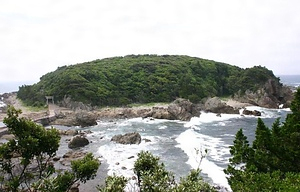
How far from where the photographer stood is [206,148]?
4875cm

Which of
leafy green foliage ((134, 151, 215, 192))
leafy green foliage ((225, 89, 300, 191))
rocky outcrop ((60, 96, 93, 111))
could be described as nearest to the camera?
leafy green foliage ((134, 151, 215, 192))

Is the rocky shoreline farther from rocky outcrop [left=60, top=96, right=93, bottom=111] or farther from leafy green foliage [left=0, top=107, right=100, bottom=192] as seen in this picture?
leafy green foliage [left=0, top=107, right=100, bottom=192]

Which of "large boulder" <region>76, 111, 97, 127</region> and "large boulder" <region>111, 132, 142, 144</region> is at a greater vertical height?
"large boulder" <region>76, 111, 97, 127</region>

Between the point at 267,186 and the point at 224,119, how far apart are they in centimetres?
6500

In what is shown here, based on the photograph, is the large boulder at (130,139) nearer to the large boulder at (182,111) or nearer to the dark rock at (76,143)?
the dark rock at (76,143)

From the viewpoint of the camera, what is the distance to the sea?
39156 mm

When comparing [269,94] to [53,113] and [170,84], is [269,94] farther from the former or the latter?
[53,113]

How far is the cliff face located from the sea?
388 inches

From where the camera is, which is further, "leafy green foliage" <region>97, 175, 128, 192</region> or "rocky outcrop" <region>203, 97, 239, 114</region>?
"rocky outcrop" <region>203, 97, 239, 114</region>

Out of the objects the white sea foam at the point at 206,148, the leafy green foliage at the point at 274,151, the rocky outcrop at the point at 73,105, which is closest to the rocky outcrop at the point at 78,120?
the rocky outcrop at the point at 73,105

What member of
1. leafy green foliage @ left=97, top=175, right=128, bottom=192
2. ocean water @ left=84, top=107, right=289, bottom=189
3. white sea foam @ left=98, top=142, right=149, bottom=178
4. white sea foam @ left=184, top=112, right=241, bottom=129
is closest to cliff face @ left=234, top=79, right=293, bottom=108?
ocean water @ left=84, top=107, right=289, bottom=189

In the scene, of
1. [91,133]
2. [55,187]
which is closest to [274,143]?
[55,187]

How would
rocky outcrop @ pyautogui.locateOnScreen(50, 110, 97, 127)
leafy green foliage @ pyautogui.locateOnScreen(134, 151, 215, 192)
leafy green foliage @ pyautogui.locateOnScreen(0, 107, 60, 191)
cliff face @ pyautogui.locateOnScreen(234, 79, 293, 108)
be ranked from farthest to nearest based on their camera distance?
cliff face @ pyautogui.locateOnScreen(234, 79, 293, 108), rocky outcrop @ pyautogui.locateOnScreen(50, 110, 97, 127), leafy green foliage @ pyautogui.locateOnScreen(0, 107, 60, 191), leafy green foliage @ pyautogui.locateOnScreen(134, 151, 215, 192)

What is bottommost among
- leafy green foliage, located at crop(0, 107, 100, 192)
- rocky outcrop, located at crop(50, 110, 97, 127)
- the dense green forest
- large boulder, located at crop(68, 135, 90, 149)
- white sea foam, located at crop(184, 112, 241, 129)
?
large boulder, located at crop(68, 135, 90, 149)
